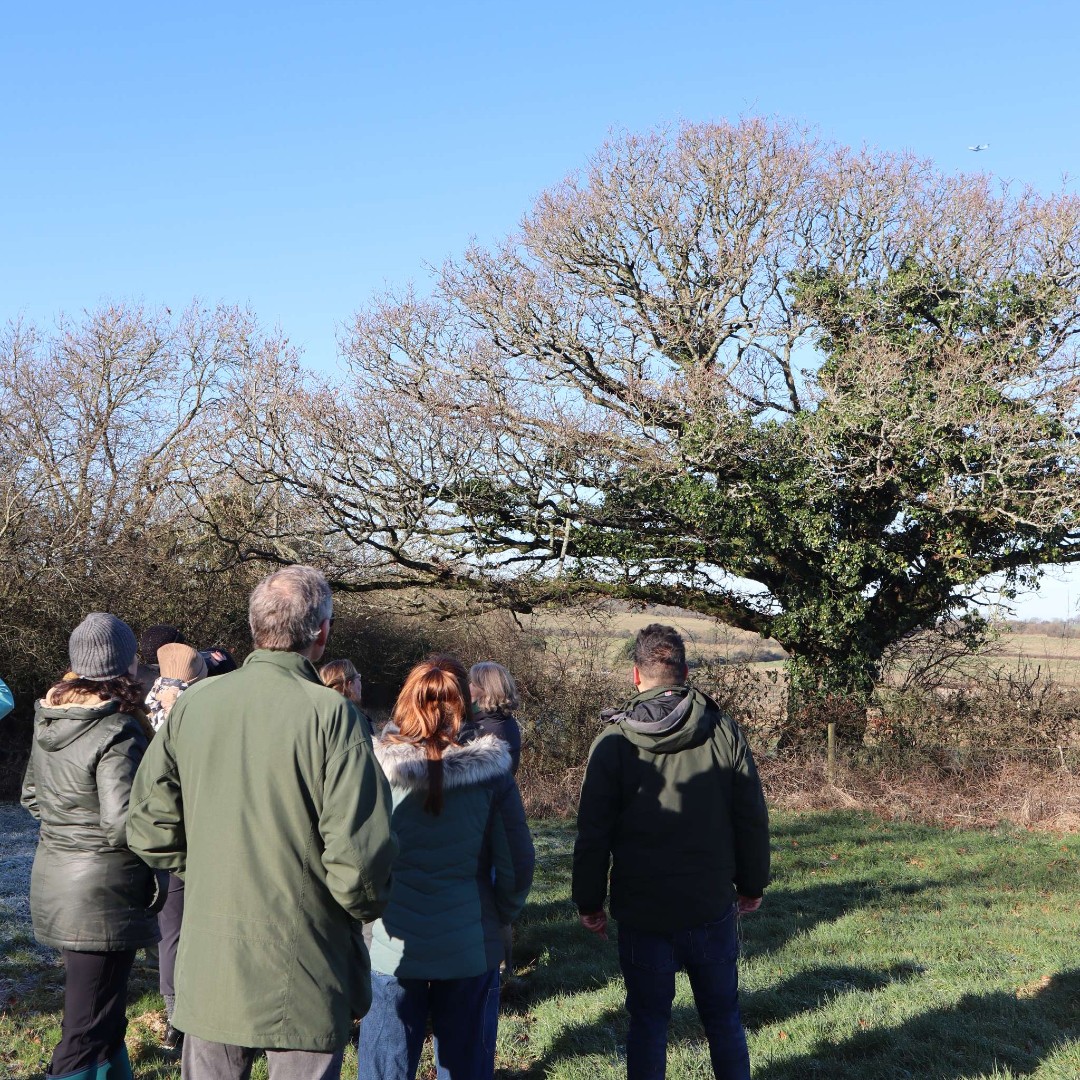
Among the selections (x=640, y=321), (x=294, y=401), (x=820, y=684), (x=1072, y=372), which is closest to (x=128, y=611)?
(x=294, y=401)

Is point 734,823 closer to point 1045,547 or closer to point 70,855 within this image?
point 70,855

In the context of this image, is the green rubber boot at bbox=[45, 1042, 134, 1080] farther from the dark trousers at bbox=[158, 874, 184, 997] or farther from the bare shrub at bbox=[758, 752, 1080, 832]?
the bare shrub at bbox=[758, 752, 1080, 832]

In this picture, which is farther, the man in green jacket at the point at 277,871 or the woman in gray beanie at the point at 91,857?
the woman in gray beanie at the point at 91,857

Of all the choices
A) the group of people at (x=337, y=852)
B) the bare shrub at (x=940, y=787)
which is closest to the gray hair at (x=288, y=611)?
the group of people at (x=337, y=852)

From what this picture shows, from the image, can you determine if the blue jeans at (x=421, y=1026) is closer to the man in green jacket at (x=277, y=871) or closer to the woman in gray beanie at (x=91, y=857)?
the man in green jacket at (x=277, y=871)

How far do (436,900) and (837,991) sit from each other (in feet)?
11.1

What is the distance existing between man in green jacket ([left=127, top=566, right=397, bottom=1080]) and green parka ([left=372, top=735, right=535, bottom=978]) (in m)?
0.51

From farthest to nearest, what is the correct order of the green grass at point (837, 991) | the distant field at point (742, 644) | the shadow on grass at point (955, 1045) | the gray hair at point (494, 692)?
the distant field at point (742, 644), the gray hair at point (494, 692), the green grass at point (837, 991), the shadow on grass at point (955, 1045)

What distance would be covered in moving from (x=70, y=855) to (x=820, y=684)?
43.6ft

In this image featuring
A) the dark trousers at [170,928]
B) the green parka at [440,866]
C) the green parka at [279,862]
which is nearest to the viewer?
the green parka at [279,862]

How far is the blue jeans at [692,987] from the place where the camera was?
3766mm

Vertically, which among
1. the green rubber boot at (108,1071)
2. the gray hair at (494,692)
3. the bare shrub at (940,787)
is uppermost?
the gray hair at (494,692)

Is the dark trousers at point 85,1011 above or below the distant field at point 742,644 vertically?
below

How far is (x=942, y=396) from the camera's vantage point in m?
13.8
